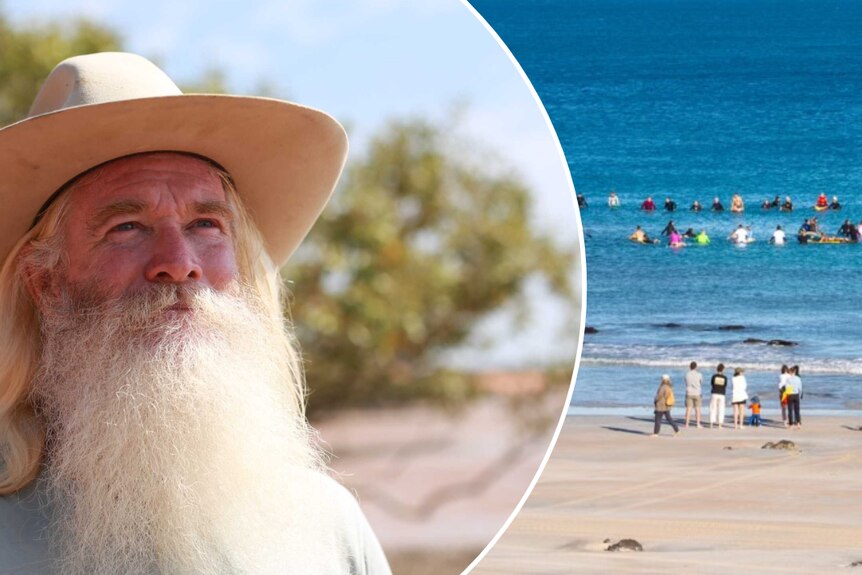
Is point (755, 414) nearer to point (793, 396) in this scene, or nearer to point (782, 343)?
point (793, 396)

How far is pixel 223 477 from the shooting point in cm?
176

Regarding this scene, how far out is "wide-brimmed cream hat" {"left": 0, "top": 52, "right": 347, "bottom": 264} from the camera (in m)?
1.63

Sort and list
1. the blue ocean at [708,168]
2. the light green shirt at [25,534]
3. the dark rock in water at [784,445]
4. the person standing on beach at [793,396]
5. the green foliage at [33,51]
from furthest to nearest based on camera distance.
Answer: the blue ocean at [708,168]
the dark rock in water at [784,445]
the person standing on beach at [793,396]
the green foliage at [33,51]
the light green shirt at [25,534]

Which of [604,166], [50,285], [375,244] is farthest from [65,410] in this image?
[604,166]

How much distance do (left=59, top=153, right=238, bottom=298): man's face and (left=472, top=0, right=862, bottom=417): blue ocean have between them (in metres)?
18.3

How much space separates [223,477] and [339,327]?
2.69 m

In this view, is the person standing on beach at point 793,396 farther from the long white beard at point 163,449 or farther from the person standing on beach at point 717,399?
the long white beard at point 163,449

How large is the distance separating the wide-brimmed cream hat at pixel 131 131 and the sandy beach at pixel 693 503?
37.2 ft

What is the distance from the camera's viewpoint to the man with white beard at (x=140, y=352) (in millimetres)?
1657

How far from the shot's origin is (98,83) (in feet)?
5.44

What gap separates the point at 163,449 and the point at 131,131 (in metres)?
0.40

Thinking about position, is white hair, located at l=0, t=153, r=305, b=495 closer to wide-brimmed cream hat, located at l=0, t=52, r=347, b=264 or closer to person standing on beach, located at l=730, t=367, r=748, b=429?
wide-brimmed cream hat, located at l=0, t=52, r=347, b=264

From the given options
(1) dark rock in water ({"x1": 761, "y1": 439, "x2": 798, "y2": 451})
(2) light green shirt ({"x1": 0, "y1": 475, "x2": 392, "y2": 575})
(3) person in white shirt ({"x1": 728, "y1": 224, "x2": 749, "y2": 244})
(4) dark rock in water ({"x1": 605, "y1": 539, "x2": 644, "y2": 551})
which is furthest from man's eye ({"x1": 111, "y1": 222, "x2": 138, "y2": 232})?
(3) person in white shirt ({"x1": 728, "y1": 224, "x2": 749, "y2": 244})

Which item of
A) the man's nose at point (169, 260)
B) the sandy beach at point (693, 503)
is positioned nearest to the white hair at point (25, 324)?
the man's nose at point (169, 260)
